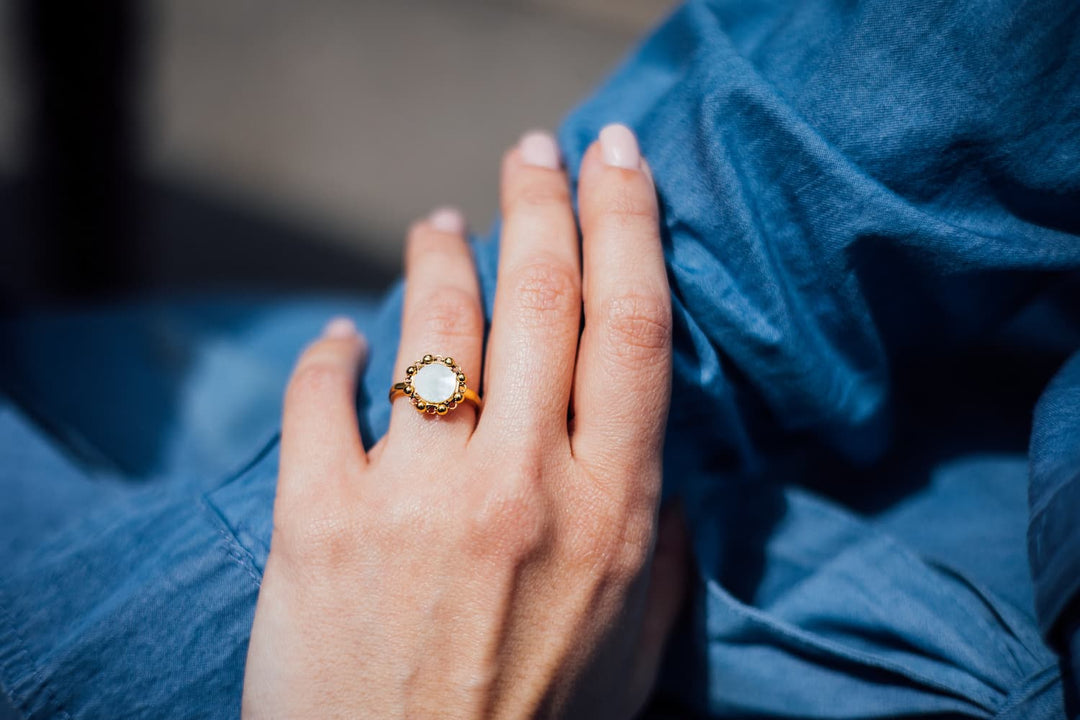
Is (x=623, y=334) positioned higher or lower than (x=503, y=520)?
higher

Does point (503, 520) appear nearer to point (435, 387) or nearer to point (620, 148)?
point (435, 387)

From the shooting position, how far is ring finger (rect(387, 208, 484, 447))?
20.5 inches

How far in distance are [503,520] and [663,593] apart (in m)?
0.19

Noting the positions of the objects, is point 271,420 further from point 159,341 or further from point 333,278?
point 333,278

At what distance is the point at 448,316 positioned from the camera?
1.84 feet

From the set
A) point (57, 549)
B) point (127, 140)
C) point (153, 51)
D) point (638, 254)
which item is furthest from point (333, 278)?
point (638, 254)

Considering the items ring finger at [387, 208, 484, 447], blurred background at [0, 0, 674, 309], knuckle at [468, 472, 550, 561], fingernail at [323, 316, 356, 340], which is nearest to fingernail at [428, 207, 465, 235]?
ring finger at [387, 208, 484, 447]

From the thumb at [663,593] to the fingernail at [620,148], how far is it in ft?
0.95

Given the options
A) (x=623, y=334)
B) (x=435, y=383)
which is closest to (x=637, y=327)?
(x=623, y=334)

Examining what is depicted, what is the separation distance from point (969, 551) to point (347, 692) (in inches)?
19.1

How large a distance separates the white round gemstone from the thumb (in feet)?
0.75

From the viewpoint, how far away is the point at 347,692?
472 mm

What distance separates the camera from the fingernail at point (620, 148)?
1.81ft

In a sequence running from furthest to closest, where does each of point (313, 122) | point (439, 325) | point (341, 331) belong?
point (313, 122) < point (341, 331) < point (439, 325)
